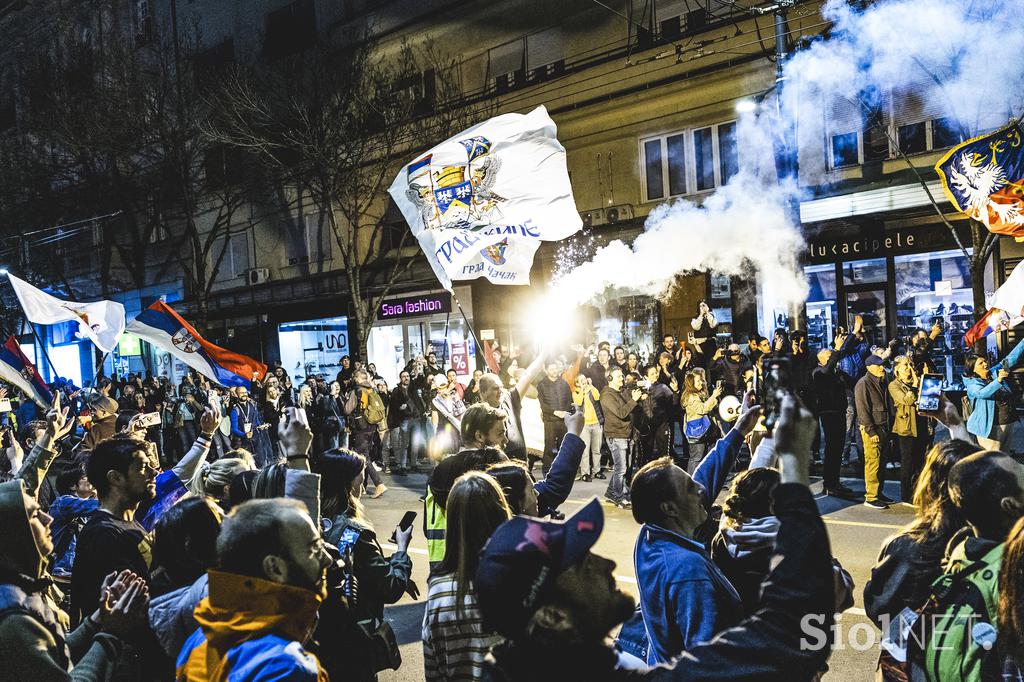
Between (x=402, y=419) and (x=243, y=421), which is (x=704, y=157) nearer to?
(x=402, y=419)

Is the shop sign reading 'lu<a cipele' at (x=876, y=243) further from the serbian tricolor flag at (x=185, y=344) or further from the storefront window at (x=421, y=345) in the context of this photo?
the serbian tricolor flag at (x=185, y=344)

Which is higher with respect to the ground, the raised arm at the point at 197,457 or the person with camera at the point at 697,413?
the raised arm at the point at 197,457

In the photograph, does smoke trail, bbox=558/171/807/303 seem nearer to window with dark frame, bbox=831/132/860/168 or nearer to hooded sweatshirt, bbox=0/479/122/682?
window with dark frame, bbox=831/132/860/168

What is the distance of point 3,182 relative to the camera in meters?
27.0

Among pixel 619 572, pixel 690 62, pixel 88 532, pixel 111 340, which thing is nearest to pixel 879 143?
pixel 690 62

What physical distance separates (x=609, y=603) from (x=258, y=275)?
27585 mm

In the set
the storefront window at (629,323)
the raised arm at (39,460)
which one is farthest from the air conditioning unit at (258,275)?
the raised arm at (39,460)

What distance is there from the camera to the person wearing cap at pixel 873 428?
30.3ft

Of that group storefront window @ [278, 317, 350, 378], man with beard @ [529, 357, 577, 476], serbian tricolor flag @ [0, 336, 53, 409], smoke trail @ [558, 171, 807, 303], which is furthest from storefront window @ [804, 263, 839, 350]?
storefront window @ [278, 317, 350, 378]

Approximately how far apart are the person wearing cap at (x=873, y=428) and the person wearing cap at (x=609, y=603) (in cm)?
833

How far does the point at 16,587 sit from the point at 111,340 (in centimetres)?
837

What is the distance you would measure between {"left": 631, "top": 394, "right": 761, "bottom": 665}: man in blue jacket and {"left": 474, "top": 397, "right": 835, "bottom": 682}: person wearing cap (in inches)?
28.2

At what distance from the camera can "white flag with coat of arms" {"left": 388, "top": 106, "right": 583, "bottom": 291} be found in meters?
7.75

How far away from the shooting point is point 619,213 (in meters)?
18.9
